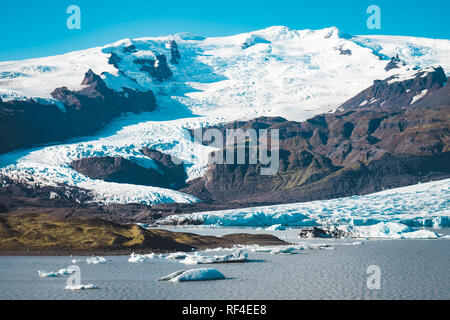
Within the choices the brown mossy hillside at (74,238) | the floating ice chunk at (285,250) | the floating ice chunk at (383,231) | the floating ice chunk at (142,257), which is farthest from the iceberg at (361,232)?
the floating ice chunk at (142,257)

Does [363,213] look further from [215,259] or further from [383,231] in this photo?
[215,259]

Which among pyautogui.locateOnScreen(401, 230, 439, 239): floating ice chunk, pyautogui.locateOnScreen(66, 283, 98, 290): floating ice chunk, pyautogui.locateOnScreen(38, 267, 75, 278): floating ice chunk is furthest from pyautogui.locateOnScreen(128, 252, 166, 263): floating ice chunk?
pyautogui.locateOnScreen(401, 230, 439, 239): floating ice chunk

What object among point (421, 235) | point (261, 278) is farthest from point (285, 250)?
point (421, 235)

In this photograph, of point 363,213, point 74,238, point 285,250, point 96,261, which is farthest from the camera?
point 363,213

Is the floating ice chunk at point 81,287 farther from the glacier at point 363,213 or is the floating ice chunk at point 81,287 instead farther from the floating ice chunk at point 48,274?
the glacier at point 363,213

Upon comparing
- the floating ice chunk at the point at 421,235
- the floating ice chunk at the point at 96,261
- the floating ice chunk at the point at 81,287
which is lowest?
the floating ice chunk at the point at 421,235

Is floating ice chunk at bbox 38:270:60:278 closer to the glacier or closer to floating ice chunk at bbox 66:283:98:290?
floating ice chunk at bbox 66:283:98:290

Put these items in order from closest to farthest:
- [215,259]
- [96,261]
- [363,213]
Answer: [96,261] → [215,259] → [363,213]
